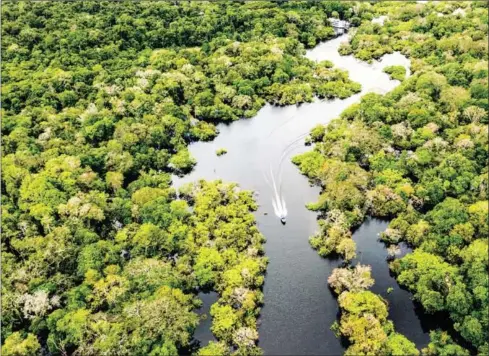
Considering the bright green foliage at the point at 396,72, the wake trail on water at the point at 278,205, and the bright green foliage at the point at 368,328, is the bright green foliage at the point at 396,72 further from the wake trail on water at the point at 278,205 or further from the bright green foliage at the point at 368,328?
the bright green foliage at the point at 368,328

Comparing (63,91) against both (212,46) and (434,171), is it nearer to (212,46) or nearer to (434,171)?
Answer: (212,46)

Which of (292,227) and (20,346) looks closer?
(20,346)

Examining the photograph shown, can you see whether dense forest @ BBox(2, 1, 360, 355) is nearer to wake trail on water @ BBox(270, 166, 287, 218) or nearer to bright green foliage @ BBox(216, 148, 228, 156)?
wake trail on water @ BBox(270, 166, 287, 218)

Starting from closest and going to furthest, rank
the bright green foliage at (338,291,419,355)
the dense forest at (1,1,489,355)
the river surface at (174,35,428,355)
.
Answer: the bright green foliage at (338,291,419,355), the dense forest at (1,1,489,355), the river surface at (174,35,428,355)

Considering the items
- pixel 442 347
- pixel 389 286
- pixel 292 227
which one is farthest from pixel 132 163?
pixel 442 347

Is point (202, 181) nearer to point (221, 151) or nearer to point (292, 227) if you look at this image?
point (221, 151)

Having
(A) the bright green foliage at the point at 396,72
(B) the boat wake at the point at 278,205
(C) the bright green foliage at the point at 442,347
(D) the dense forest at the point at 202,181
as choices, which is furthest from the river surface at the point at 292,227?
(D) the dense forest at the point at 202,181

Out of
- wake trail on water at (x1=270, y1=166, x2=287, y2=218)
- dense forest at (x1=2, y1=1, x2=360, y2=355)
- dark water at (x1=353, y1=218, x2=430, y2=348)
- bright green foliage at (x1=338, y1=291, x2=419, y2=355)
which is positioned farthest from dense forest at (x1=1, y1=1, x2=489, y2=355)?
wake trail on water at (x1=270, y1=166, x2=287, y2=218)
